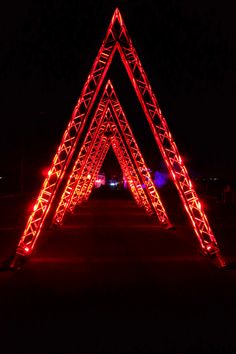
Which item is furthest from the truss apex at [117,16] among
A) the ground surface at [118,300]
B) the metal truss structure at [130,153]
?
the metal truss structure at [130,153]

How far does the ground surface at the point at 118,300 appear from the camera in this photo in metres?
9.10

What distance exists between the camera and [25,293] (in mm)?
12984

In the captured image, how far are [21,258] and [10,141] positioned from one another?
98247mm

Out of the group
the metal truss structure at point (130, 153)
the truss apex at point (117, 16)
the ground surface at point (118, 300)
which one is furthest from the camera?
the metal truss structure at point (130, 153)

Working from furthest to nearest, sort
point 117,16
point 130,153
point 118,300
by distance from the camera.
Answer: point 130,153
point 117,16
point 118,300

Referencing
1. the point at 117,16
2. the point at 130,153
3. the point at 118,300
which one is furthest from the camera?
the point at 130,153

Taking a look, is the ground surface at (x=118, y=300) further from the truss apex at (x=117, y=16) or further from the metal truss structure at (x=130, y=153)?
the metal truss structure at (x=130, y=153)

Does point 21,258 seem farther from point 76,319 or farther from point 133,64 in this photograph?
point 76,319

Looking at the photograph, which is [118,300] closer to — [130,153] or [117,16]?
[117,16]

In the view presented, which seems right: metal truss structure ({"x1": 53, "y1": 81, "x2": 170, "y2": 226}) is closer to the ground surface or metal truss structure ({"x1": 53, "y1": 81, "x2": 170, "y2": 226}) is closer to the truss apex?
the ground surface

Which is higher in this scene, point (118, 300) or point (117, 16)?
point (117, 16)

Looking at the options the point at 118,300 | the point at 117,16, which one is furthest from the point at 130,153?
the point at 118,300

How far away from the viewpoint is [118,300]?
480 inches

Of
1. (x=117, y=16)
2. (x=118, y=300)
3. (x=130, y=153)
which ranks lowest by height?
(x=118, y=300)
